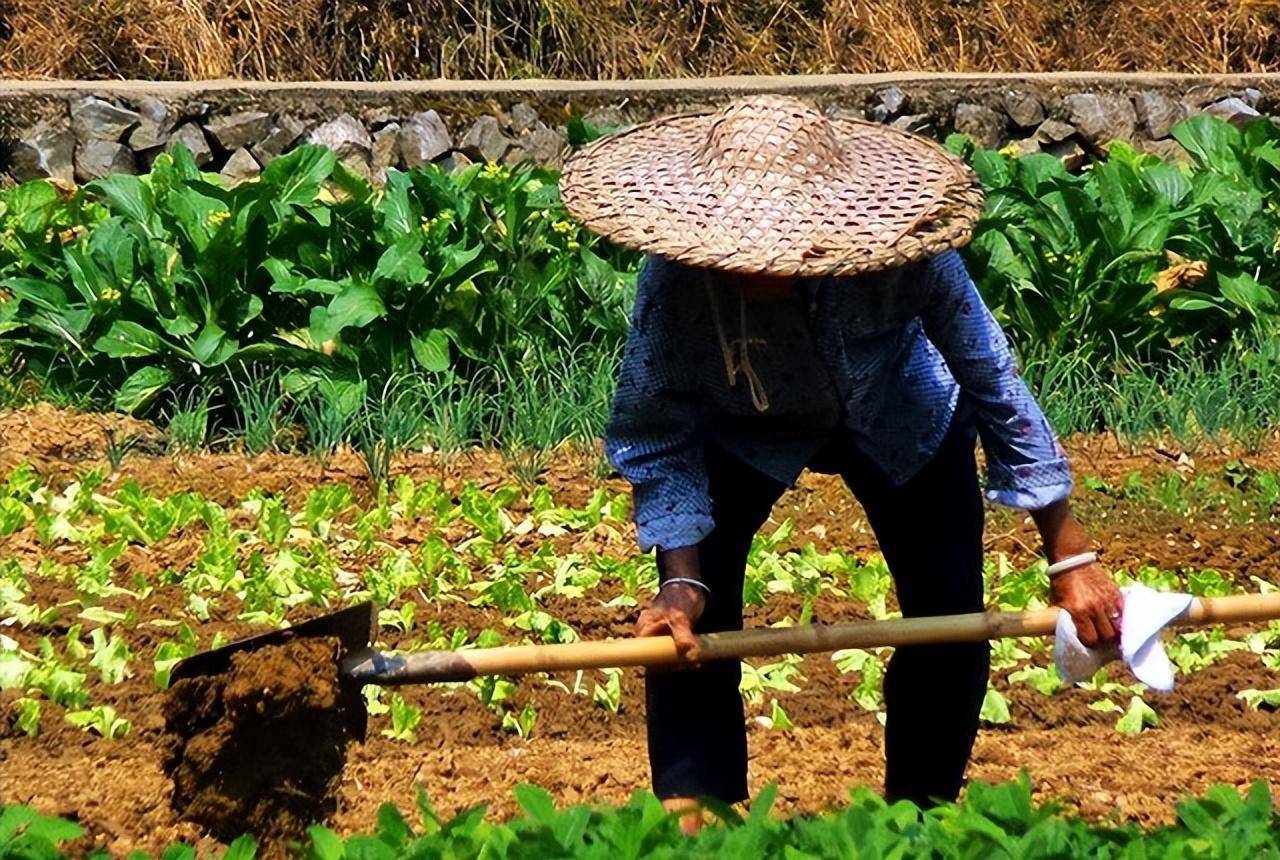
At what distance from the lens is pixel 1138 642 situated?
10.4 feet

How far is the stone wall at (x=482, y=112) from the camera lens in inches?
313

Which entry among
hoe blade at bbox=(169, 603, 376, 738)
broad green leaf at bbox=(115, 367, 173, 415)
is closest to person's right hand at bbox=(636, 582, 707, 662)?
hoe blade at bbox=(169, 603, 376, 738)

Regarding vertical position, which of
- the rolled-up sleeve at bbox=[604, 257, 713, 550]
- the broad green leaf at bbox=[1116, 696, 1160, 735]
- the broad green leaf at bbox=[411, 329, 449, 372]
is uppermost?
the rolled-up sleeve at bbox=[604, 257, 713, 550]

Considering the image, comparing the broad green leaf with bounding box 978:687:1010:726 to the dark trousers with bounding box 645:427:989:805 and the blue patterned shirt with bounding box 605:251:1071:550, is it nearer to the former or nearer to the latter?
the dark trousers with bounding box 645:427:989:805

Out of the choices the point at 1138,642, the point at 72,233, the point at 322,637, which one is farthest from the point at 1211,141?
the point at 322,637

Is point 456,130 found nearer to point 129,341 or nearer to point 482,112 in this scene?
point 482,112

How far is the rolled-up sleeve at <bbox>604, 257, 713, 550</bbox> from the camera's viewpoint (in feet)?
10.4

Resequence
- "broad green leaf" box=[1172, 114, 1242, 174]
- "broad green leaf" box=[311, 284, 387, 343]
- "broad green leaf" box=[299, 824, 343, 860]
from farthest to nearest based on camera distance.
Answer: "broad green leaf" box=[1172, 114, 1242, 174] < "broad green leaf" box=[311, 284, 387, 343] < "broad green leaf" box=[299, 824, 343, 860]

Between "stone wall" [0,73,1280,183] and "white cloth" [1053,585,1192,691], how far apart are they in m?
5.41

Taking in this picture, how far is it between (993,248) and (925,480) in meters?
3.33

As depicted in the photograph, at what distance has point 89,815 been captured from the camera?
12.3 ft

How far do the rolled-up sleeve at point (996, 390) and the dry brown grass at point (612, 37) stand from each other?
6737 millimetres

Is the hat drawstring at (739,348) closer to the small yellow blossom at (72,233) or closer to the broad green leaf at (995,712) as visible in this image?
the broad green leaf at (995,712)

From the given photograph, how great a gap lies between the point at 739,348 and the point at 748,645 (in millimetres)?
503
